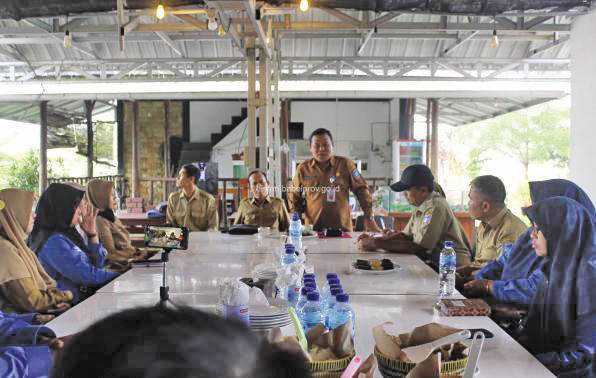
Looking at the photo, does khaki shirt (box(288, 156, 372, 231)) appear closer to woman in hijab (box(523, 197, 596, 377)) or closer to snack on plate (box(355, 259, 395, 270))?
snack on plate (box(355, 259, 395, 270))

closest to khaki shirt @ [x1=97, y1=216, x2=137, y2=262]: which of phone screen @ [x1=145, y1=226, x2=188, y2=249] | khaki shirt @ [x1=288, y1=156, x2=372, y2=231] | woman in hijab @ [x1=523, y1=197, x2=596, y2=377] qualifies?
phone screen @ [x1=145, y1=226, x2=188, y2=249]

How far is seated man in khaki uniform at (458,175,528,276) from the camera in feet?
10.3

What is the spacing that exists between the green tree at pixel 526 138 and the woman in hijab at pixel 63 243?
18.9m

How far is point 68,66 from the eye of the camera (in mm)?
9914

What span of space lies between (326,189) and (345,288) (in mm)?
2630

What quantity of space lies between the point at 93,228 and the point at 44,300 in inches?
35.2

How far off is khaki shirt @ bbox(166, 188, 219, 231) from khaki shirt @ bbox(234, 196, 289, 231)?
1.21ft

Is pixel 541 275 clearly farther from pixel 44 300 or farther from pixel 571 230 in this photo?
pixel 44 300

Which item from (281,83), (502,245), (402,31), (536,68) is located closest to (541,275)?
(502,245)

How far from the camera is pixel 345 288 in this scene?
8.02 feet

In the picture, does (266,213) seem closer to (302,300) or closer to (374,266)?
(374,266)

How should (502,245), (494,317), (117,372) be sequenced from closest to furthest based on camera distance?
(117,372) → (494,317) → (502,245)

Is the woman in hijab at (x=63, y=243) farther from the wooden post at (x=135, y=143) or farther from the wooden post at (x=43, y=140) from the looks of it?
the wooden post at (x=135, y=143)

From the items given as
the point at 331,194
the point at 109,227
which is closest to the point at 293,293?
the point at 109,227
